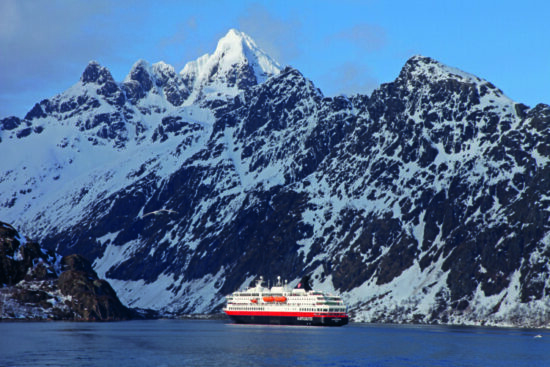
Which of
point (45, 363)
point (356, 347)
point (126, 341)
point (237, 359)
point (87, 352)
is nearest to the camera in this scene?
point (45, 363)

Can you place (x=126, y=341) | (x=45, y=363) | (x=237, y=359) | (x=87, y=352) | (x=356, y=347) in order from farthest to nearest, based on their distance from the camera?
(x=126, y=341) < (x=356, y=347) < (x=87, y=352) < (x=237, y=359) < (x=45, y=363)

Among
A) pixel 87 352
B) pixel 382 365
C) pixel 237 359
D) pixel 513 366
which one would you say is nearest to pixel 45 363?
pixel 87 352

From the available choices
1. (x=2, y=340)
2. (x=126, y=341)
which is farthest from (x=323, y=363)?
(x=2, y=340)

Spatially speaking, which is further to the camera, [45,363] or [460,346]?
[460,346]

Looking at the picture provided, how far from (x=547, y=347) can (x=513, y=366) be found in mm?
49974

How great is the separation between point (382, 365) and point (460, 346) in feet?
165

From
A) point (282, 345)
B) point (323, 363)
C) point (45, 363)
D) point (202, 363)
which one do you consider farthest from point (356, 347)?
point (45, 363)

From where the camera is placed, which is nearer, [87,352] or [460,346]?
[87,352]

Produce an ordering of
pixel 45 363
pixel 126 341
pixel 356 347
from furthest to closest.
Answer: pixel 126 341, pixel 356 347, pixel 45 363

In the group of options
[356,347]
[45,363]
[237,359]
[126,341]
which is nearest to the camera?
[45,363]

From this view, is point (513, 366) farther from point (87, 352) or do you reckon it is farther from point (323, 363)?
point (87, 352)

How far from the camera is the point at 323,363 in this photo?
14488cm

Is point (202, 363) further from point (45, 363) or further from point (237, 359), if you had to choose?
point (45, 363)

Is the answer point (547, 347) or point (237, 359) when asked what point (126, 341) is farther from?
point (547, 347)
